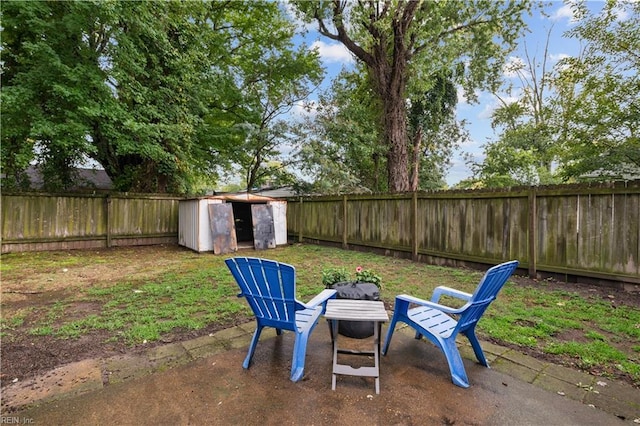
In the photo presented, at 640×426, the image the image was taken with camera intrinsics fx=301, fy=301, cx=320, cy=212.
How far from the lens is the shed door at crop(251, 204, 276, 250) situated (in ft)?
28.9

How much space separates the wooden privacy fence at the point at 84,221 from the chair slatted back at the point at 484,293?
375 inches

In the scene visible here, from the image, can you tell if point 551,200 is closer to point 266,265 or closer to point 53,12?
point 266,265

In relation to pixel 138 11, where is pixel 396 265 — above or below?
below

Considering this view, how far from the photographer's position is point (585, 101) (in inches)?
288

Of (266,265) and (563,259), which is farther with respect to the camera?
(563,259)

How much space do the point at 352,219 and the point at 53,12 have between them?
28.3ft

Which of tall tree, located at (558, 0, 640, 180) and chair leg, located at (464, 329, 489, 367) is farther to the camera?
tall tree, located at (558, 0, 640, 180)

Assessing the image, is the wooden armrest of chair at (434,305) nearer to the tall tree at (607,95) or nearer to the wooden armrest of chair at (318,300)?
the wooden armrest of chair at (318,300)

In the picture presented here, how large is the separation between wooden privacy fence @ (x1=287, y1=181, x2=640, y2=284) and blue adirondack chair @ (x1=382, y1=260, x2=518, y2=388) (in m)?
3.07

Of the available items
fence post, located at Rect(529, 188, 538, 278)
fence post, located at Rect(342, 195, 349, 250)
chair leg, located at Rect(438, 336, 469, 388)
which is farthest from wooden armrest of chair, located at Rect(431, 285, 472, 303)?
fence post, located at Rect(342, 195, 349, 250)

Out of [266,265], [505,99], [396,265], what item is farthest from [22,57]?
[505,99]

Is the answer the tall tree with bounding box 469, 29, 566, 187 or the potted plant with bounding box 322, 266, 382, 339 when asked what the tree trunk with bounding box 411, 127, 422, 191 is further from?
the potted plant with bounding box 322, 266, 382, 339

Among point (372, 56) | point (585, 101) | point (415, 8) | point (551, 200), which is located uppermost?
point (415, 8)

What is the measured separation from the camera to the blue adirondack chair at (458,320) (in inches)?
82.4
